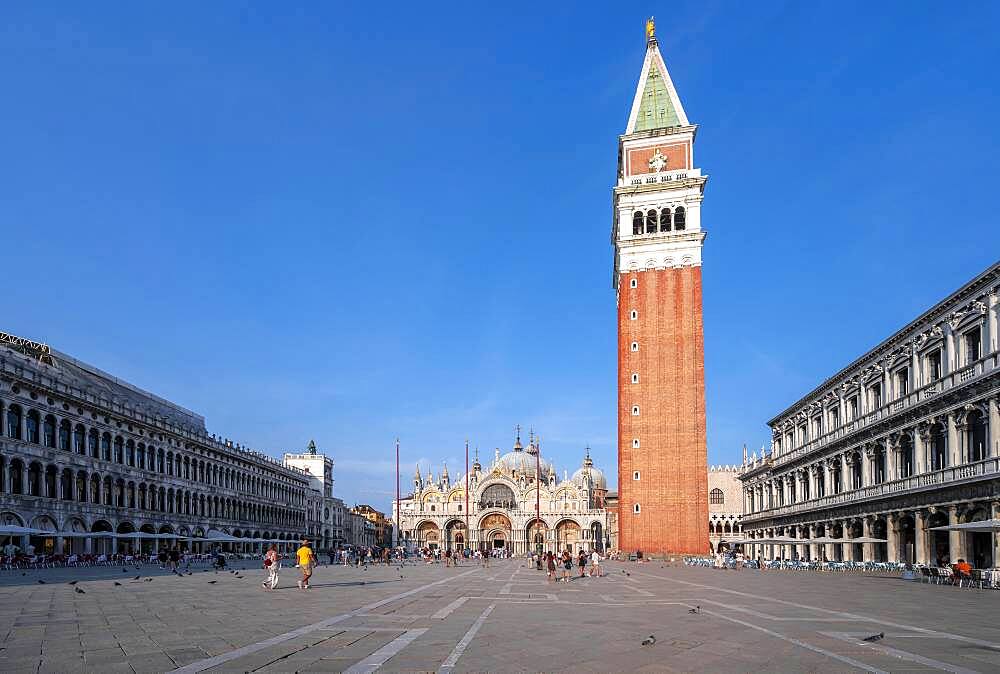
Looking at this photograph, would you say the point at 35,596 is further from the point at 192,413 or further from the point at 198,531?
the point at 192,413

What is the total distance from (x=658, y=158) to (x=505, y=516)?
67.2 meters

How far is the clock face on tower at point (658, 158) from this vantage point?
3120 inches

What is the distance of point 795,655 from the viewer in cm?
1160

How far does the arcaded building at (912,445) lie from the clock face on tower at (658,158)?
26258 mm

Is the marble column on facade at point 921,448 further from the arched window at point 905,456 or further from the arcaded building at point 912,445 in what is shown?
the arched window at point 905,456

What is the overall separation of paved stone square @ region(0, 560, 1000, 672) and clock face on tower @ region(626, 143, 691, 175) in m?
60.9

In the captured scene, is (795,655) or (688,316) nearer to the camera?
(795,655)

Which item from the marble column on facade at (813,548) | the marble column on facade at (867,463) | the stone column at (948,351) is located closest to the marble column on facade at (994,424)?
the stone column at (948,351)

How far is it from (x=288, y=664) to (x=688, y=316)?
225 feet

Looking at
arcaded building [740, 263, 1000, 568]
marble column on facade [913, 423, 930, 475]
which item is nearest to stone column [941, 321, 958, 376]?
arcaded building [740, 263, 1000, 568]

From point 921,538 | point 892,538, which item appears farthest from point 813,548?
point 921,538

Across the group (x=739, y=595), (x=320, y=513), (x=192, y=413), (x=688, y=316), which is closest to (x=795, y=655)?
(x=739, y=595)

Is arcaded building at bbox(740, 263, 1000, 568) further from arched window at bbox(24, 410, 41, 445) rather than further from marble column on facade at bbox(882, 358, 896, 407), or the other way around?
arched window at bbox(24, 410, 41, 445)

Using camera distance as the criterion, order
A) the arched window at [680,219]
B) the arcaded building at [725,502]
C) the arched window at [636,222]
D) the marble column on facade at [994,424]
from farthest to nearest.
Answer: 1. the arcaded building at [725,502]
2. the arched window at [636,222]
3. the arched window at [680,219]
4. the marble column on facade at [994,424]
